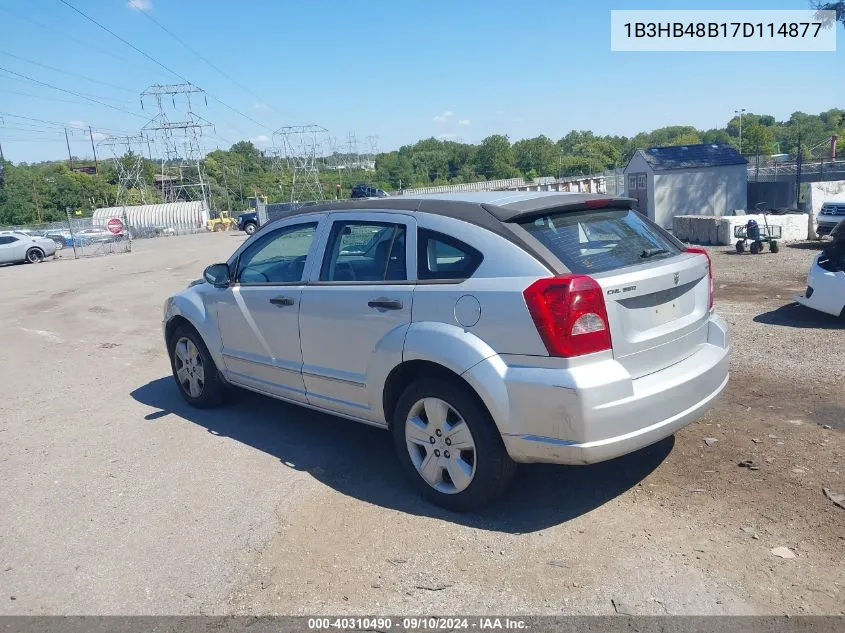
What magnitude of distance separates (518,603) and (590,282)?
1.58m

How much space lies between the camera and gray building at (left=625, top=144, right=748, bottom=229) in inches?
1003

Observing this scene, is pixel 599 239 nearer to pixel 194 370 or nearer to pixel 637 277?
pixel 637 277

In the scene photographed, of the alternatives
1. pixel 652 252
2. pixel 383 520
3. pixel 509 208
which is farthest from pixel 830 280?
pixel 383 520

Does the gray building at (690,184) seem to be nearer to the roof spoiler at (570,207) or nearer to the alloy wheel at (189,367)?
the alloy wheel at (189,367)

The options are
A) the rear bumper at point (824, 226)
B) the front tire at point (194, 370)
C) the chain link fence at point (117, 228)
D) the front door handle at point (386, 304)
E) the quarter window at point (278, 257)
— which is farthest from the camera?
the chain link fence at point (117, 228)

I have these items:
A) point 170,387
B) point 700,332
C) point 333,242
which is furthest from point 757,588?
point 170,387

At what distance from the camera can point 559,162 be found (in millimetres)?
95500

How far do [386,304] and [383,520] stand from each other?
1271 millimetres

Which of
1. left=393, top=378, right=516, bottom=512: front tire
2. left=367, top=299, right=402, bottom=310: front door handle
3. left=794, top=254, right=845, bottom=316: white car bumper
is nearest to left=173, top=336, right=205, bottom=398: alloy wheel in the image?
left=367, top=299, right=402, bottom=310: front door handle

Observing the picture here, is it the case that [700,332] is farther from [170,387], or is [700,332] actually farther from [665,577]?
[170,387]

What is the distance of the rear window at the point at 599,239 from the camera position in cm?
376

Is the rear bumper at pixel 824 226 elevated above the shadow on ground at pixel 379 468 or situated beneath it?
elevated above

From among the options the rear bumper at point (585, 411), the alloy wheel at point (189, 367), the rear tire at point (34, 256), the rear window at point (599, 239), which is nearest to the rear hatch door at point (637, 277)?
the rear window at point (599, 239)

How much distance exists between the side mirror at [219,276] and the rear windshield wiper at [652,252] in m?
3.29
